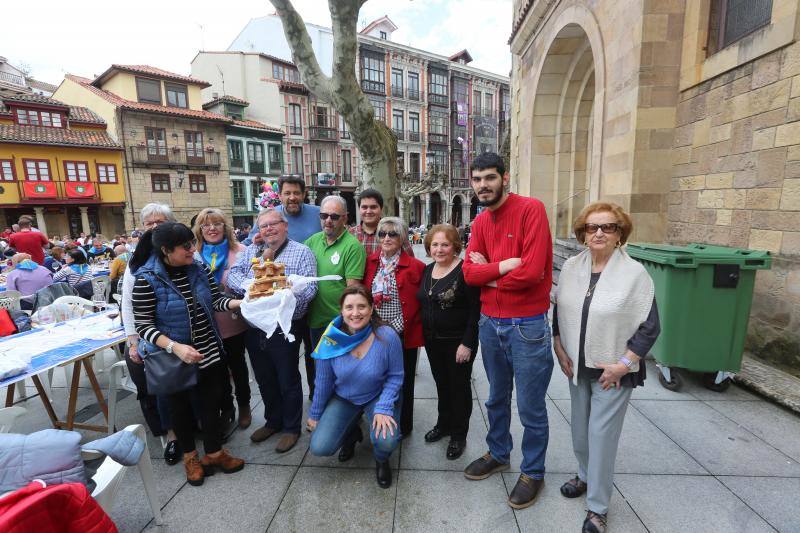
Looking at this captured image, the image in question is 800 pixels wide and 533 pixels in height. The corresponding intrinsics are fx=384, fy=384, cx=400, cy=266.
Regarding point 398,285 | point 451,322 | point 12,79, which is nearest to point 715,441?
point 451,322

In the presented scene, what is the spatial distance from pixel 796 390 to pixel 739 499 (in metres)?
1.93

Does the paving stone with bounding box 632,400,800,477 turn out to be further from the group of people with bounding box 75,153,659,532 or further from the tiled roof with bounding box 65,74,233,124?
the tiled roof with bounding box 65,74,233,124

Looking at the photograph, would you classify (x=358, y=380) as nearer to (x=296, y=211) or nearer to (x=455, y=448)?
(x=455, y=448)

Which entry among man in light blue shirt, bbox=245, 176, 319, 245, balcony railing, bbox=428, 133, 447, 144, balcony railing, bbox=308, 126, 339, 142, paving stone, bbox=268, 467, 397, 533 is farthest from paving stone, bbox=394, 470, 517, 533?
balcony railing, bbox=428, 133, 447, 144

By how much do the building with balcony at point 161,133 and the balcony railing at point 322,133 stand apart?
19.3 feet

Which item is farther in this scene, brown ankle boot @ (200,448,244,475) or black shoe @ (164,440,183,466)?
black shoe @ (164,440,183,466)

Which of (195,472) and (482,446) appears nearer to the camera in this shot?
(195,472)

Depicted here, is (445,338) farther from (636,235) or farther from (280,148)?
(280,148)

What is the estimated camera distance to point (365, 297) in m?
2.59

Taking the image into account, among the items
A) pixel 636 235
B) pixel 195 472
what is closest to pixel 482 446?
pixel 195 472

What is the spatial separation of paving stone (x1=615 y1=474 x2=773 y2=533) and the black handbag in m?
2.92

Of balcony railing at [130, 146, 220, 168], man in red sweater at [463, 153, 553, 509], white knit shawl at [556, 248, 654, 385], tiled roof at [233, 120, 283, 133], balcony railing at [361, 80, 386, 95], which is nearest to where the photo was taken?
white knit shawl at [556, 248, 654, 385]

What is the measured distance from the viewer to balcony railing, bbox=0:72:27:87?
29.0 m

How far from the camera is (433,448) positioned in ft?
9.78
